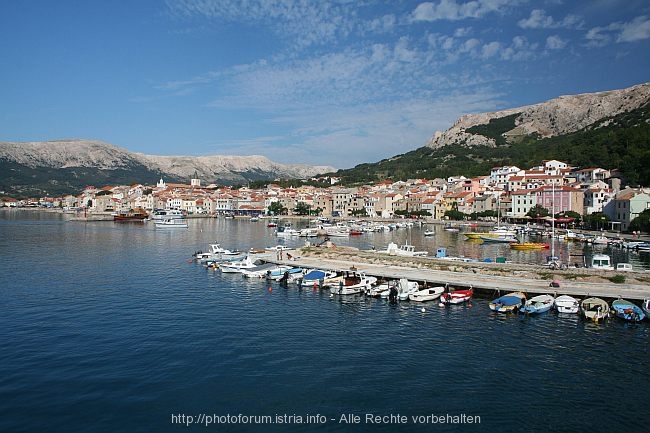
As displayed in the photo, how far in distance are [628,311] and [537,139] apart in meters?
143

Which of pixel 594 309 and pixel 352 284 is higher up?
pixel 352 284

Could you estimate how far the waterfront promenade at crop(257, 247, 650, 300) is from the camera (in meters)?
22.9

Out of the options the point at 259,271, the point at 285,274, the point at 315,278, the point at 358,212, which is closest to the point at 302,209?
the point at 358,212

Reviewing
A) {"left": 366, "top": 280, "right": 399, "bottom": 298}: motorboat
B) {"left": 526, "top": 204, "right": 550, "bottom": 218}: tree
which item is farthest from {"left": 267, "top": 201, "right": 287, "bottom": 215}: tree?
{"left": 366, "top": 280, "right": 399, "bottom": 298}: motorboat

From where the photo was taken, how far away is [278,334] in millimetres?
18484

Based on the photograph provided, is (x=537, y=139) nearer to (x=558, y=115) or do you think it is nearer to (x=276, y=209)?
(x=558, y=115)

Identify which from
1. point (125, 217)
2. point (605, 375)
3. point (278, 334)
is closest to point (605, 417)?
point (605, 375)

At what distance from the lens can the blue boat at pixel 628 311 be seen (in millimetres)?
19500

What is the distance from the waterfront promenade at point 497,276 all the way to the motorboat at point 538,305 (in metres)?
1.28

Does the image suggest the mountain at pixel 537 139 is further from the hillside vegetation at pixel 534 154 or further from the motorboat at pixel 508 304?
the motorboat at pixel 508 304

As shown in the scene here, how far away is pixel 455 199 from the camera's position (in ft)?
299

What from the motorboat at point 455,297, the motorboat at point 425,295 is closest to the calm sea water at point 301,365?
the motorboat at point 455,297

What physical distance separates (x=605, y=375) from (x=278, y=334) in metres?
10.8

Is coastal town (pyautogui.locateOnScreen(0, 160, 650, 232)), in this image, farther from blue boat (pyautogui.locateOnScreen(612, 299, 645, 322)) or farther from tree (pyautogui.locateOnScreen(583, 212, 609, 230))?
blue boat (pyautogui.locateOnScreen(612, 299, 645, 322))
